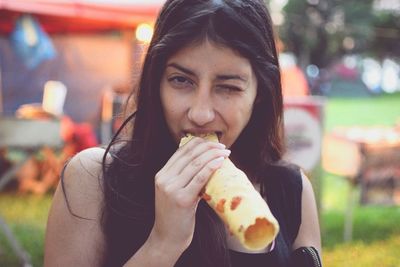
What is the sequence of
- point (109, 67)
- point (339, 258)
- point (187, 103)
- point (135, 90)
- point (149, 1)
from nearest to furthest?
point (187, 103)
point (135, 90)
point (339, 258)
point (149, 1)
point (109, 67)

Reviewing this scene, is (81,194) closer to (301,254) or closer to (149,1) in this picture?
(301,254)

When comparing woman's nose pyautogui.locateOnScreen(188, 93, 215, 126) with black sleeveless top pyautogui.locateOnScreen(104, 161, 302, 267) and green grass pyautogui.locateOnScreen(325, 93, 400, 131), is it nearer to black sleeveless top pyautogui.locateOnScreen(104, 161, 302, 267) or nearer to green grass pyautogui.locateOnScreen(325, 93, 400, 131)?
black sleeveless top pyautogui.locateOnScreen(104, 161, 302, 267)

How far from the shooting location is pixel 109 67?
36.0ft

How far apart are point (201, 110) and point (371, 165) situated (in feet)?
12.3

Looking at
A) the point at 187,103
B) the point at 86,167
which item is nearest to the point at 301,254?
the point at 187,103

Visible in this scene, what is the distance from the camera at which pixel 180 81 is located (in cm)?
137

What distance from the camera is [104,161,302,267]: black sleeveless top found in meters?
1.41

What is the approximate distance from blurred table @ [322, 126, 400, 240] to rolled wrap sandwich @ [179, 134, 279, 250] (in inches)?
141

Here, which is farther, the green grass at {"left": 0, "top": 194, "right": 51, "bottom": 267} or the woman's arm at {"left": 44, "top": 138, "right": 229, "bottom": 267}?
the green grass at {"left": 0, "top": 194, "right": 51, "bottom": 267}

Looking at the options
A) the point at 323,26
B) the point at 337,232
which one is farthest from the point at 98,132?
the point at 323,26

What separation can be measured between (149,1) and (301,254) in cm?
671

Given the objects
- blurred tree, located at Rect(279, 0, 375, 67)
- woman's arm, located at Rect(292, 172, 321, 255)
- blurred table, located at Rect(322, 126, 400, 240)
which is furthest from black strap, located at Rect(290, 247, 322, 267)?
blurred tree, located at Rect(279, 0, 375, 67)

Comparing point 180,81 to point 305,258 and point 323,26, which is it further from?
point 323,26

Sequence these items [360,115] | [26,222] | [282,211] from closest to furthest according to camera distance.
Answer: [282,211]
[26,222]
[360,115]
